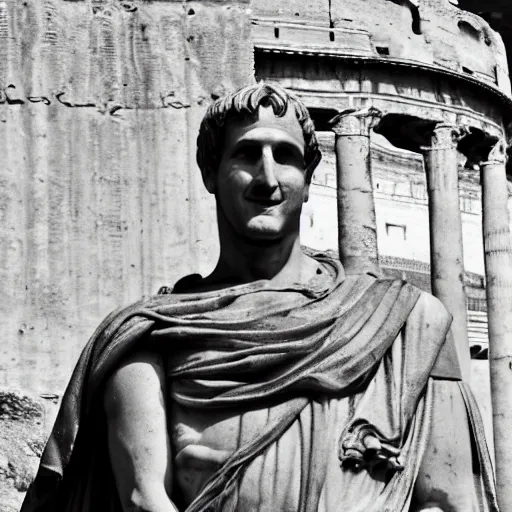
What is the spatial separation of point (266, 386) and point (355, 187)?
105 ft

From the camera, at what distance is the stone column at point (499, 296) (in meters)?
37.8

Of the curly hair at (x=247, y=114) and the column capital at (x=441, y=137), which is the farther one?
the column capital at (x=441, y=137)

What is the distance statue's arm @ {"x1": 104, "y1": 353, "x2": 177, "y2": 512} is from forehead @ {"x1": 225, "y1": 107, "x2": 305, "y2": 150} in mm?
500

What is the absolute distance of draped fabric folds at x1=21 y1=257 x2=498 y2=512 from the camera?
396 cm

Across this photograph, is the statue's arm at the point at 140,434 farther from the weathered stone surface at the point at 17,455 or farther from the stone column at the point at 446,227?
the stone column at the point at 446,227

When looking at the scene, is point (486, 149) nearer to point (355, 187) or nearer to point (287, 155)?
point (355, 187)

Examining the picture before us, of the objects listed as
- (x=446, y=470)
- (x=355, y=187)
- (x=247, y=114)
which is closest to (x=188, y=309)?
(x=247, y=114)

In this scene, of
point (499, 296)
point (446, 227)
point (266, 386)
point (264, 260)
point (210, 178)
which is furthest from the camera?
point (499, 296)

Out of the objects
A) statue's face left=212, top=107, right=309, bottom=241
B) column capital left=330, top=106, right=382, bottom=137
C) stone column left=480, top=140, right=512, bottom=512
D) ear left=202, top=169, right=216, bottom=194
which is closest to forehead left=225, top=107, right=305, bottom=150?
statue's face left=212, top=107, right=309, bottom=241

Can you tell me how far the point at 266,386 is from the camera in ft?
13.0

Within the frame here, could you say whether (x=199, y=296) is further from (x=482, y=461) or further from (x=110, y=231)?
(x=110, y=231)

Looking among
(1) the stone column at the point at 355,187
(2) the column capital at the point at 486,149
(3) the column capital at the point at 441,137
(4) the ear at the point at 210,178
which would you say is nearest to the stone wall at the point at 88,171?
(4) the ear at the point at 210,178

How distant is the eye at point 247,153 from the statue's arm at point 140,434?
0.46 m

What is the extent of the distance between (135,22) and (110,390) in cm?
227
